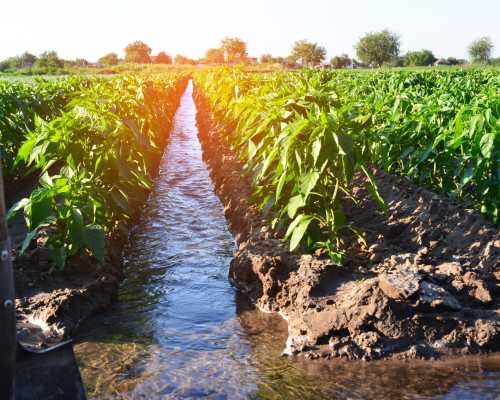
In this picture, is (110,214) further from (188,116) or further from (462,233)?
(188,116)

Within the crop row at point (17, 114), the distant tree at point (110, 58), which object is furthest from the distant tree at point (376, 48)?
the crop row at point (17, 114)

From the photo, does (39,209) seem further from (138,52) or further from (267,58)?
(138,52)

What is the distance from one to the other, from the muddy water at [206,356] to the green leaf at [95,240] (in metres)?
0.52

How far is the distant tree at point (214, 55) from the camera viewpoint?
371 ft

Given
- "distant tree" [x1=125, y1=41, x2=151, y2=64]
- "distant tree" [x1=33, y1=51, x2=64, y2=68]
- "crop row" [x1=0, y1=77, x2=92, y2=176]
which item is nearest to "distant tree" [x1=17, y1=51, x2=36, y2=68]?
"distant tree" [x1=33, y1=51, x2=64, y2=68]

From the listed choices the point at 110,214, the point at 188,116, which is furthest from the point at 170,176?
the point at 188,116

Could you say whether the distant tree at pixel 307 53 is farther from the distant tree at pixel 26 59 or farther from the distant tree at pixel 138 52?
the distant tree at pixel 26 59

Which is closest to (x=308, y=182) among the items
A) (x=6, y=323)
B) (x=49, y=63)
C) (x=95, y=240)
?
(x=95, y=240)

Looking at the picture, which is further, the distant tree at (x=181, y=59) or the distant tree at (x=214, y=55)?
the distant tree at (x=181, y=59)

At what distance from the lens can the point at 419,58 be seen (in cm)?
8850

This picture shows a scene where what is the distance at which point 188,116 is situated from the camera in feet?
74.1

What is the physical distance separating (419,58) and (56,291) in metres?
90.1

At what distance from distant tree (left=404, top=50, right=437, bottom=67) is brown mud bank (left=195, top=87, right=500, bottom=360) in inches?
3378

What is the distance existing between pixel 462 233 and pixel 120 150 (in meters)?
3.15
